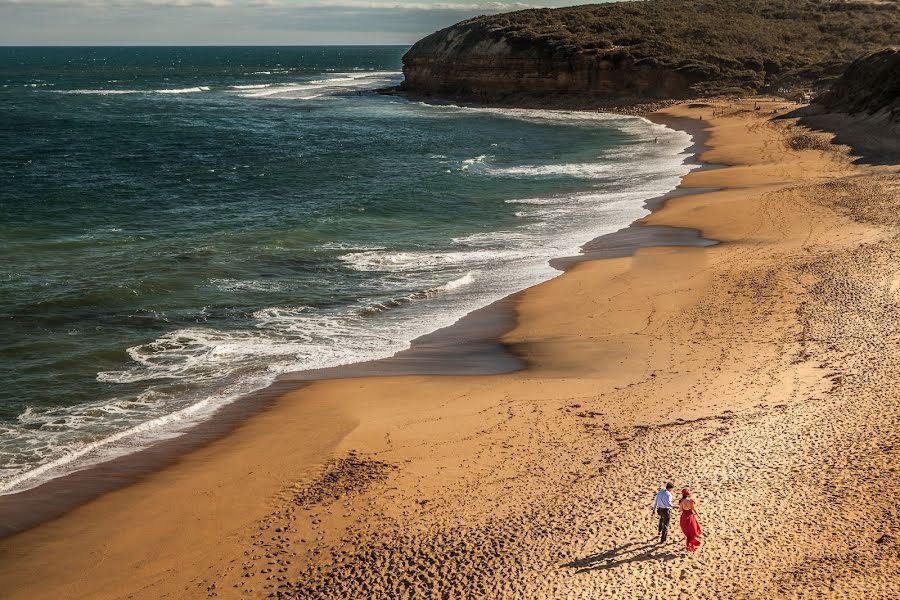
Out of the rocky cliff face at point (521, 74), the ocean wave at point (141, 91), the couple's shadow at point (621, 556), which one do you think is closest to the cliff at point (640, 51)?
the rocky cliff face at point (521, 74)

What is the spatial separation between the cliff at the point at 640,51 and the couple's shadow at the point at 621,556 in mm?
72020

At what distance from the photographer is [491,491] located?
1406cm

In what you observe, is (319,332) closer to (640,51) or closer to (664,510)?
(664,510)

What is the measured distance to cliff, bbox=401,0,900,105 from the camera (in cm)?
8338

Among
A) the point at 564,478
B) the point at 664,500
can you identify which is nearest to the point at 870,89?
the point at 564,478

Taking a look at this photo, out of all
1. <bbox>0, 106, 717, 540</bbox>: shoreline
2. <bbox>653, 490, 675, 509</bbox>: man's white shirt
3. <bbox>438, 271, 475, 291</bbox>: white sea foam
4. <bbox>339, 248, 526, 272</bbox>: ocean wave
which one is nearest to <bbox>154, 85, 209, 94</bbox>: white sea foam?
<bbox>339, 248, 526, 272</bbox>: ocean wave

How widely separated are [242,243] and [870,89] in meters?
41.9

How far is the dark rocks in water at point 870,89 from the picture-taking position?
49.2 metres

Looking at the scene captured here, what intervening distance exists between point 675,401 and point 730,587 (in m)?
6.33

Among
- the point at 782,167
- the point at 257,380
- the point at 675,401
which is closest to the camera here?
the point at 675,401

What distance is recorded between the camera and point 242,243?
3284 cm

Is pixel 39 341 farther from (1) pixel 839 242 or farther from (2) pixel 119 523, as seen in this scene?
(1) pixel 839 242

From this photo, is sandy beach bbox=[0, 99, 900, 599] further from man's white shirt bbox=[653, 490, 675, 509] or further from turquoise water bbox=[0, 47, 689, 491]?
turquoise water bbox=[0, 47, 689, 491]

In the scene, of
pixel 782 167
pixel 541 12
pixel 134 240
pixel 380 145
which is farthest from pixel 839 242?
pixel 541 12
